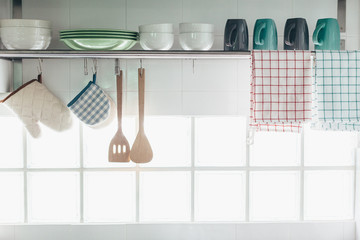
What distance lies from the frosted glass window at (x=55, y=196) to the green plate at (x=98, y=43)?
61 centimetres

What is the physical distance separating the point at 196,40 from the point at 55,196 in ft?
3.06

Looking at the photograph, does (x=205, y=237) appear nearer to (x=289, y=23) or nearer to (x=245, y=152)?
(x=245, y=152)

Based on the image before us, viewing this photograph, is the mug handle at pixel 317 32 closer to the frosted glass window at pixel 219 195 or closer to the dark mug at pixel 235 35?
the dark mug at pixel 235 35

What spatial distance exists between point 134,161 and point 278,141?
2.12 ft

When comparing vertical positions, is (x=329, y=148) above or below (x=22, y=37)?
below

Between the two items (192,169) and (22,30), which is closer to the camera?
(22,30)

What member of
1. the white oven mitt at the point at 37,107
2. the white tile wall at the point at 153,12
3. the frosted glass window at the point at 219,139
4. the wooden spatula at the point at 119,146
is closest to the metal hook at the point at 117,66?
the wooden spatula at the point at 119,146

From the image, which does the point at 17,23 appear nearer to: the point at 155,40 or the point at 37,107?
the point at 37,107

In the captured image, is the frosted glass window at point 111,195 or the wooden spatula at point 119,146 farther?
the frosted glass window at point 111,195

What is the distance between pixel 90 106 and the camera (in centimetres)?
191

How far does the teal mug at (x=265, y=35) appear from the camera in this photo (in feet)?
5.88

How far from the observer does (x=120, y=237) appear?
202 centimetres

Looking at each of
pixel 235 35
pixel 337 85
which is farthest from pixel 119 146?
pixel 337 85

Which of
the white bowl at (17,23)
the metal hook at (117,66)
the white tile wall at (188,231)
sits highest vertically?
the white bowl at (17,23)
